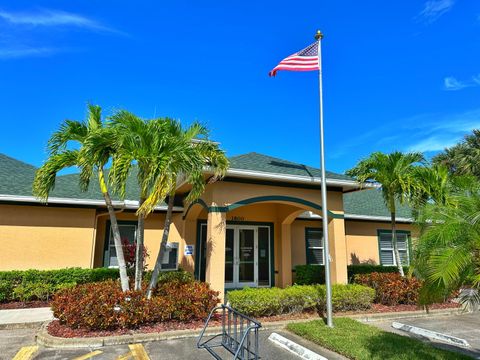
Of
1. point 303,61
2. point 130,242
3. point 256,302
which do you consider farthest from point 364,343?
point 130,242

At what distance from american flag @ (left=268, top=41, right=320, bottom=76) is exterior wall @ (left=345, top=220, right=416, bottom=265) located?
31.3 ft

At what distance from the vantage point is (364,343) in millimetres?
6930

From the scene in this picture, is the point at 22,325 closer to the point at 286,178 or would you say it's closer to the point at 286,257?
the point at 286,178

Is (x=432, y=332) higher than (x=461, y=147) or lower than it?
lower

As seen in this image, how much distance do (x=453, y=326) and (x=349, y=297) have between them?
2.80m

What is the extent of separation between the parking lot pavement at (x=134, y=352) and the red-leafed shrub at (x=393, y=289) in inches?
193

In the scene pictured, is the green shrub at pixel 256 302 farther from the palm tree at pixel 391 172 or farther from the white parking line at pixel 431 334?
the palm tree at pixel 391 172

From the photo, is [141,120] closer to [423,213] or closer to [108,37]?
[108,37]

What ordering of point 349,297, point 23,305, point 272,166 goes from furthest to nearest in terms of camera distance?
1. point 272,166
2. point 23,305
3. point 349,297

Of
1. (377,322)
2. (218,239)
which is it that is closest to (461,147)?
(377,322)

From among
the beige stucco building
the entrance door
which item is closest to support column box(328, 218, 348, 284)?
the beige stucco building

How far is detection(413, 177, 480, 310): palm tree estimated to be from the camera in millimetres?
4590

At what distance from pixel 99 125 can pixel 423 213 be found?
7917 millimetres

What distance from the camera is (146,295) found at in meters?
8.64
